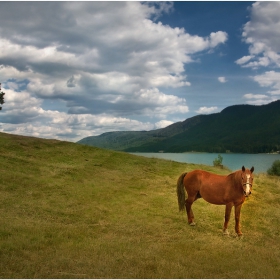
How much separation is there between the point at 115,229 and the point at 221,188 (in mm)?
5022

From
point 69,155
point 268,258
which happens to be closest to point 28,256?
point 268,258

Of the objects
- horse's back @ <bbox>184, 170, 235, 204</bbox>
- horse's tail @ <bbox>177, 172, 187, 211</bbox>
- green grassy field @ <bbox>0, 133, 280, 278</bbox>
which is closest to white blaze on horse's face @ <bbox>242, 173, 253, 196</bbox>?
horse's back @ <bbox>184, 170, 235, 204</bbox>

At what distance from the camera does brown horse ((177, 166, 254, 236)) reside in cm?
1180

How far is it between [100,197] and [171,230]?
22.1 ft

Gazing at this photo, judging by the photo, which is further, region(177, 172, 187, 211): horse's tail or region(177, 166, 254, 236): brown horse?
region(177, 172, 187, 211): horse's tail

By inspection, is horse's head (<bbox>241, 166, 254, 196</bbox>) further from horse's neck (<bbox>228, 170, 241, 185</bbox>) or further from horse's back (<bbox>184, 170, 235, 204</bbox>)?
horse's back (<bbox>184, 170, 235, 204</bbox>)

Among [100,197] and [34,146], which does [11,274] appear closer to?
[100,197]

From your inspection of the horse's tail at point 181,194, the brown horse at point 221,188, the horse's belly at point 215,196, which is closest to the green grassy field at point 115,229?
the horse's tail at point 181,194

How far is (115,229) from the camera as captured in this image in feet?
41.4

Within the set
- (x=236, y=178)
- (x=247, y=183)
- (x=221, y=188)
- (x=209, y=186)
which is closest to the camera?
(x=247, y=183)

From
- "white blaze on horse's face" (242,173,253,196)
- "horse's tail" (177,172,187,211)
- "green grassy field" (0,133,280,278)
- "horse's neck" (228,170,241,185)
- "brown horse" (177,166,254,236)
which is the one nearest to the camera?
"green grassy field" (0,133,280,278)

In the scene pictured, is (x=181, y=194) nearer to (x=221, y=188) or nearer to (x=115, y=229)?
(x=221, y=188)

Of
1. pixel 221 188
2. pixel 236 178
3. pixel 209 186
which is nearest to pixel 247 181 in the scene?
pixel 236 178

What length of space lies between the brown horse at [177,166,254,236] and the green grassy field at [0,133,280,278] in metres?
1.16
